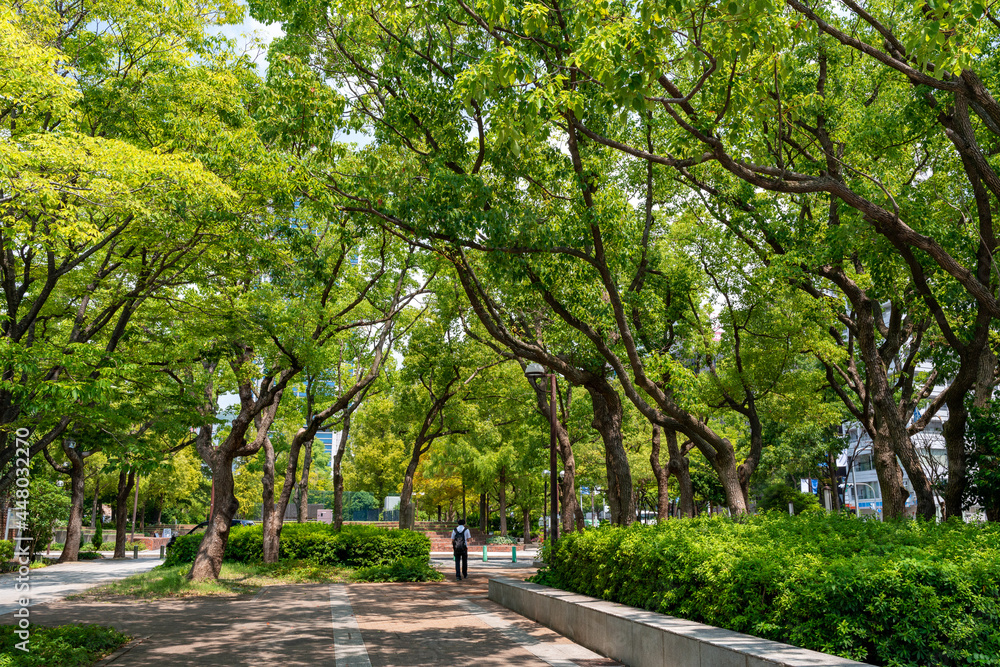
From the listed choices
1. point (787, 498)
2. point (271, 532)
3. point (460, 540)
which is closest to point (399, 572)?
point (460, 540)

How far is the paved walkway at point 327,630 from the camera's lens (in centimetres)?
895

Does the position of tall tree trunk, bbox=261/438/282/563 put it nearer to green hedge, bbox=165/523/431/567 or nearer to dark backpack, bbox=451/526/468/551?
green hedge, bbox=165/523/431/567

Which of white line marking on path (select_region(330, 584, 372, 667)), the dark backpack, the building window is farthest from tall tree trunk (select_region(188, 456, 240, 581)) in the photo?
the building window

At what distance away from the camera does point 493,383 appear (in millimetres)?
29000

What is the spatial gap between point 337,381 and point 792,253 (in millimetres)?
18061

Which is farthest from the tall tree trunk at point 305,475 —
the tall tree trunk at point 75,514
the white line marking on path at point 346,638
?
the white line marking on path at point 346,638

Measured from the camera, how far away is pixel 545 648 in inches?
385

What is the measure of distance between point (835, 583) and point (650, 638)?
2401mm

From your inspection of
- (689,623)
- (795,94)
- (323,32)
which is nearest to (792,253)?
(795,94)

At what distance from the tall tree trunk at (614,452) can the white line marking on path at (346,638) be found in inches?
249

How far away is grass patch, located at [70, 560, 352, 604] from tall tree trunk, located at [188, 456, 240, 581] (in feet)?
1.16

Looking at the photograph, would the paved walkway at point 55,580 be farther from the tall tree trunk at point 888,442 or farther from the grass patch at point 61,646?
the tall tree trunk at point 888,442

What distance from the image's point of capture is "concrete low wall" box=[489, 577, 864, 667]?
589 centimetres

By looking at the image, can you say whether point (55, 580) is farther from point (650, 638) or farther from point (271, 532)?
point (650, 638)
